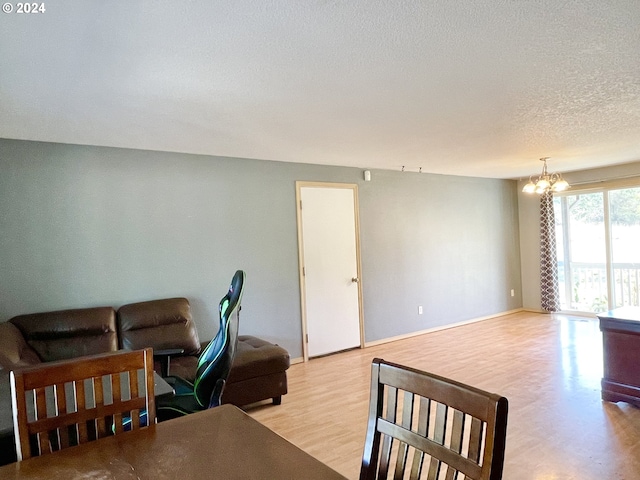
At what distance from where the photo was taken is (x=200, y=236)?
165 inches

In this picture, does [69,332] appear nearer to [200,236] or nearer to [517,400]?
[200,236]

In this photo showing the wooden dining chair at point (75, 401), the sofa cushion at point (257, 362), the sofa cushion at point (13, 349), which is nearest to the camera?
the wooden dining chair at point (75, 401)

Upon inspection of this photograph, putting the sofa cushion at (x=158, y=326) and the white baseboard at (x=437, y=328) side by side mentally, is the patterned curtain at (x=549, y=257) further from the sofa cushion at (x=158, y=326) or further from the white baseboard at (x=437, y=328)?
the sofa cushion at (x=158, y=326)

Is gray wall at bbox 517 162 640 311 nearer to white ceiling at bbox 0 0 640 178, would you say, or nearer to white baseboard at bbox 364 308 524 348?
white baseboard at bbox 364 308 524 348

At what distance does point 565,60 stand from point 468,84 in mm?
507

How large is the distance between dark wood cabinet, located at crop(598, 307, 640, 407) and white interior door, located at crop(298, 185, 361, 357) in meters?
2.66

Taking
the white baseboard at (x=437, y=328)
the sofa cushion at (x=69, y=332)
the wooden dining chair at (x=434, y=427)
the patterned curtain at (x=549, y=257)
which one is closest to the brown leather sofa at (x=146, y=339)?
the sofa cushion at (x=69, y=332)

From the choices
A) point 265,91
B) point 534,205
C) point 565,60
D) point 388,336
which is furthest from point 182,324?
point 534,205

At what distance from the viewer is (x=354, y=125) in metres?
3.32

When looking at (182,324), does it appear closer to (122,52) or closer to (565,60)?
(122,52)

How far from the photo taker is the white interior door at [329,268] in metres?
4.88

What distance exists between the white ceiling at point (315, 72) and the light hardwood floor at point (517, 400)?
2.30 metres

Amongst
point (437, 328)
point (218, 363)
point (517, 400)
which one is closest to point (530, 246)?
point (437, 328)

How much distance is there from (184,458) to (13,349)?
7.26 feet
